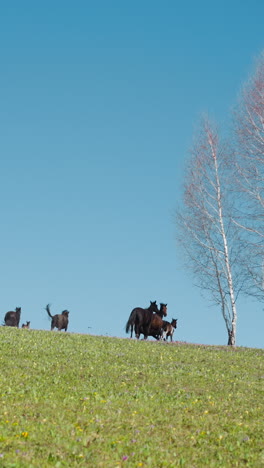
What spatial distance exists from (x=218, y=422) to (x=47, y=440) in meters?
5.01

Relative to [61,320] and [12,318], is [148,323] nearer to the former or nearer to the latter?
[61,320]

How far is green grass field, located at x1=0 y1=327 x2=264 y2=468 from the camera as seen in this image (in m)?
12.5

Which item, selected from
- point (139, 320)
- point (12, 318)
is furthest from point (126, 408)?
point (12, 318)

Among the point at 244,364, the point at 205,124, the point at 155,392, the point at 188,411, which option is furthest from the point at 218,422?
the point at 205,124

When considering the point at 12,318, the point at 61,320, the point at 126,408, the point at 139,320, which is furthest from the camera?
the point at 12,318

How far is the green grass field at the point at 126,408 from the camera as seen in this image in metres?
12.5

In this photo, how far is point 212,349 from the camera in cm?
3284

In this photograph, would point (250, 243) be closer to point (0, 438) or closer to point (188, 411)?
point (188, 411)

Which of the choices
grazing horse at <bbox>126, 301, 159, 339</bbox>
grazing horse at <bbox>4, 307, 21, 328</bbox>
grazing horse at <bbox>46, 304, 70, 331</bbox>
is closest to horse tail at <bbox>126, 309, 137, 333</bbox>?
grazing horse at <bbox>126, 301, 159, 339</bbox>

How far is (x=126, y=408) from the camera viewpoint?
53.6ft

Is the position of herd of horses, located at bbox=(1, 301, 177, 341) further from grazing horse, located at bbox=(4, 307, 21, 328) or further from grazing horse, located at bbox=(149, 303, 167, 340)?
grazing horse, located at bbox=(4, 307, 21, 328)

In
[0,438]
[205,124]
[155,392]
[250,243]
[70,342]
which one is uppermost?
[205,124]

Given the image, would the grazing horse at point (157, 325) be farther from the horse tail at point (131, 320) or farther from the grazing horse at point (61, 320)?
the grazing horse at point (61, 320)

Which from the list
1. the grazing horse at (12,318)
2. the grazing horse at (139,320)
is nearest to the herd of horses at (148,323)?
the grazing horse at (139,320)
